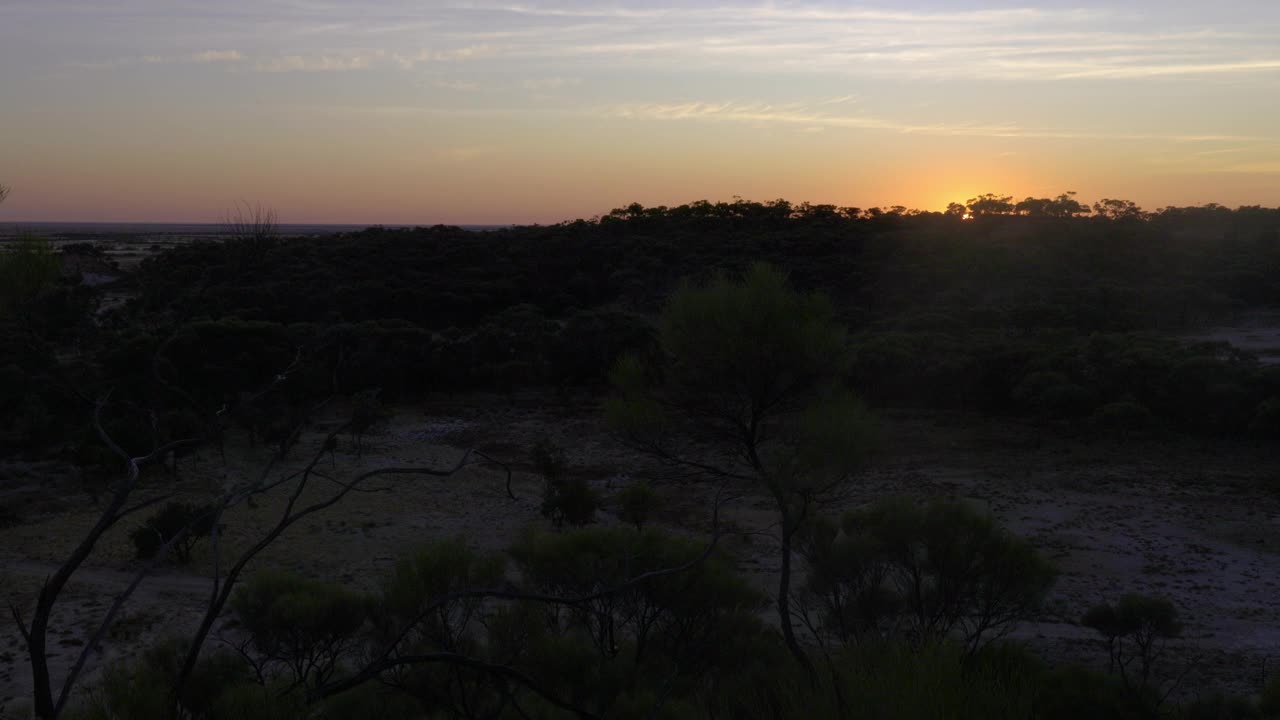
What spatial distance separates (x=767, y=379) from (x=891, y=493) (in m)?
9.04

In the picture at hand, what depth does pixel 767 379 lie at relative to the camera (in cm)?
822

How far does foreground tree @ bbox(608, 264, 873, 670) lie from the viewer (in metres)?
8.05

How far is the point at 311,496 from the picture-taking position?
16281 mm

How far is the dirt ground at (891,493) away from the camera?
1016 centimetres

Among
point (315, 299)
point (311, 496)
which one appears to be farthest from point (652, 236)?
point (311, 496)

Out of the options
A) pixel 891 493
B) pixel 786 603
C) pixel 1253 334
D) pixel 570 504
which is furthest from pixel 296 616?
pixel 1253 334

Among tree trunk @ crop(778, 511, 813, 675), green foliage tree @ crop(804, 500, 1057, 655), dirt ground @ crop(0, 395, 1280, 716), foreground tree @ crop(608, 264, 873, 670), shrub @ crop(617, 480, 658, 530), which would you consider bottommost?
dirt ground @ crop(0, 395, 1280, 716)

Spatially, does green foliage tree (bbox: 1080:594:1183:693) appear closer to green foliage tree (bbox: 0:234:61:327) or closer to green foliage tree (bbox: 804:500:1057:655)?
green foliage tree (bbox: 804:500:1057:655)

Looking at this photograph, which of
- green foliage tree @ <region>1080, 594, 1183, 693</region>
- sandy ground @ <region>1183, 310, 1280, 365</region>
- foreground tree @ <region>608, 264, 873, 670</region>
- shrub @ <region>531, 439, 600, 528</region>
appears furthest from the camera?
sandy ground @ <region>1183, 310, 1280, 365</region>

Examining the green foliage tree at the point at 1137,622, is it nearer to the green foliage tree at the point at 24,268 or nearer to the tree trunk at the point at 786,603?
the tree trunk at the point at 786,603

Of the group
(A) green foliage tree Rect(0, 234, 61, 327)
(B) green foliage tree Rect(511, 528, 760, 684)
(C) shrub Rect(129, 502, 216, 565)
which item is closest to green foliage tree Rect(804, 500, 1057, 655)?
(B) green foliage tree Rect(511, 528, 760, 684)

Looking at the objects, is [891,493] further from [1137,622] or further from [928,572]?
[928,572]

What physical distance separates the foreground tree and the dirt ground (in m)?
1.85

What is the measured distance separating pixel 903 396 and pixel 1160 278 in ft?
94.5
